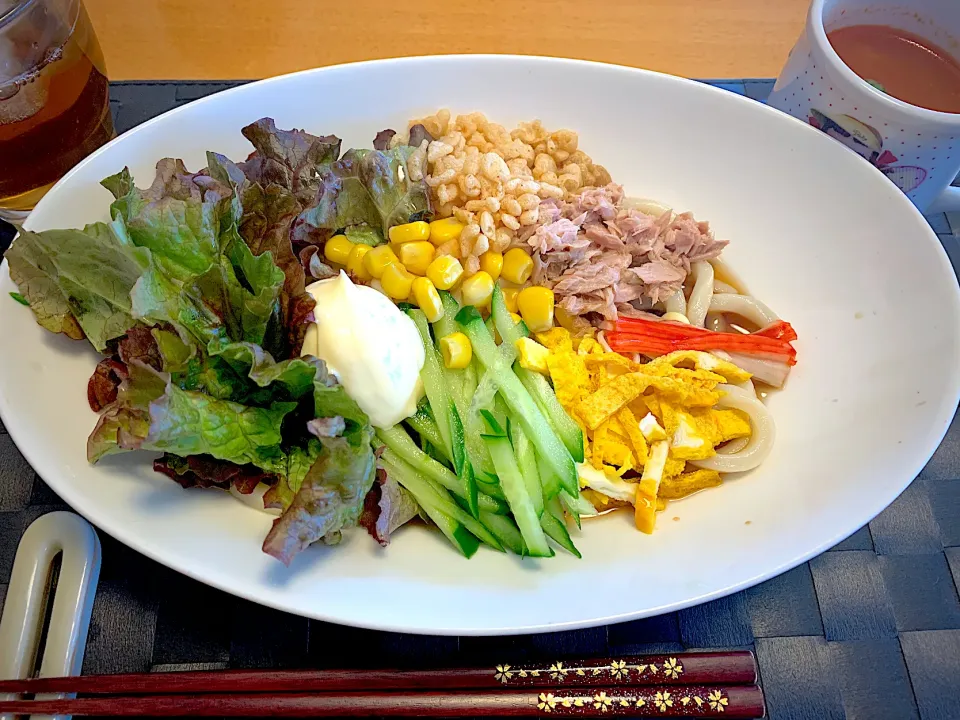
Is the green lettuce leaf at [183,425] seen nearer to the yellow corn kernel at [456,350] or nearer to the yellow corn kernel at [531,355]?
the yellow corn kernel at [456,350]

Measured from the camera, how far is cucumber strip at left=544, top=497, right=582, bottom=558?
138 centimetres

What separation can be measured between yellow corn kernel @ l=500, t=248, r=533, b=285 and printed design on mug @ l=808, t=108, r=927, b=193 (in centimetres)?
82

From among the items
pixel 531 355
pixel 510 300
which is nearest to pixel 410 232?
pixel 510 300

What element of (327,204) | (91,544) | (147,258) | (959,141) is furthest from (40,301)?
(959,141)

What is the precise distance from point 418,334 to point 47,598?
910 mm

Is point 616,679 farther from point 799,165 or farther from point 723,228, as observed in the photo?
point 799,165

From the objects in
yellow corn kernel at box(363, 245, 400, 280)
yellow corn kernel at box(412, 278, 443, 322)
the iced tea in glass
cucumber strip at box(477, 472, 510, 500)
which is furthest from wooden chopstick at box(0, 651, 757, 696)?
the iced tea in glass

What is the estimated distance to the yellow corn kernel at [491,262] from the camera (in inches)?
63.2

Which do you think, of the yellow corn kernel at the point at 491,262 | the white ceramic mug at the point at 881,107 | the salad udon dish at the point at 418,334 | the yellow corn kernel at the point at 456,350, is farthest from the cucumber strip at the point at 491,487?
the white ceramic mug at the point at 881,107

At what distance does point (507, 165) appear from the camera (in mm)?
1687

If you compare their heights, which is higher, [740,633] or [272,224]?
[272,224]

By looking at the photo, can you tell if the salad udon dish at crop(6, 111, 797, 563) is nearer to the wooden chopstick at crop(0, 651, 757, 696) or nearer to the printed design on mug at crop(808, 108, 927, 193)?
the wooden chopstick at crop(0, 651, 757, 696)

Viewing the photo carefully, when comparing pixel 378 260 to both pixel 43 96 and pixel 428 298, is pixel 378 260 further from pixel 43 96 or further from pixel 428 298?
pixel 43 96

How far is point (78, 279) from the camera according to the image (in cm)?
138
